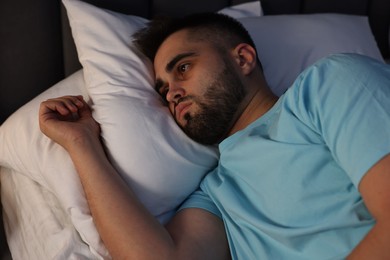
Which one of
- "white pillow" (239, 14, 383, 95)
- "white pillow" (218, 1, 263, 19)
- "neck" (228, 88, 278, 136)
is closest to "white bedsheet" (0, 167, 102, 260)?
"neck" (228, 88, 278, 136)


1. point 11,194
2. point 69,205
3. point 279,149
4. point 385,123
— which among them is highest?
point 385,123

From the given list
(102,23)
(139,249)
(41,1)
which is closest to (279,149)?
(139,249)

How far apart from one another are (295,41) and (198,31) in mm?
373

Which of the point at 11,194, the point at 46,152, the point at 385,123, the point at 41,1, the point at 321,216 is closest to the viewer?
the point at 385,123

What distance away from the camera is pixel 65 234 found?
39.8 inches

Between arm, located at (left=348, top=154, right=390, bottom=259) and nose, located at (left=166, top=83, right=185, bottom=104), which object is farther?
nose, located at (left=166, top=83, right=185, bottom=104)

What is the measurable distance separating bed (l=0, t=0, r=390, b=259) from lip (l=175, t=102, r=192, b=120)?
0.09 feet

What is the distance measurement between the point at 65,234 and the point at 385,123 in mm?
720

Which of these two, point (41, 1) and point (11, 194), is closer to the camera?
point (11, 194)

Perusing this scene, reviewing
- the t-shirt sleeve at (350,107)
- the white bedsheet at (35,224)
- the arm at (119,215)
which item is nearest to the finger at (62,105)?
the arm at (119,215)

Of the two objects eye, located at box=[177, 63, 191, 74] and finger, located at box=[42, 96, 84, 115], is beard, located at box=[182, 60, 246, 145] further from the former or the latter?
finger, located at box=[42, 96, 84, 115]

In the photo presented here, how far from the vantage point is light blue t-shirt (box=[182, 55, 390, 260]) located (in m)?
0.84

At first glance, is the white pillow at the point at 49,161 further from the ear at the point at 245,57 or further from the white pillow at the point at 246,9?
the white pillow at the point at 246,9

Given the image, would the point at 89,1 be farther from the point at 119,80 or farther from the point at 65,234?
the point at 65,234
